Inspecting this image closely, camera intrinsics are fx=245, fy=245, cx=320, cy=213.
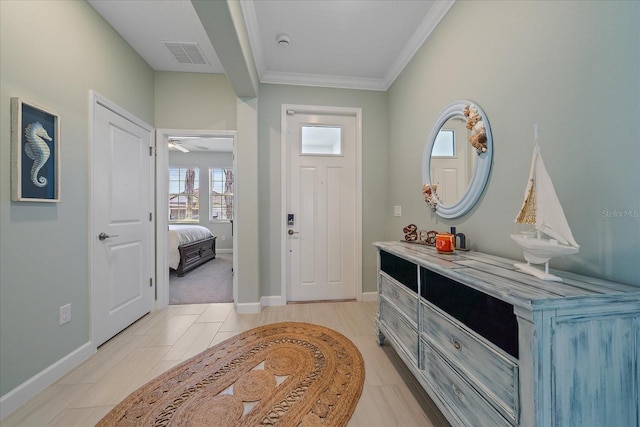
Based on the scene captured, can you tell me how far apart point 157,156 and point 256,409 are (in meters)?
2.82

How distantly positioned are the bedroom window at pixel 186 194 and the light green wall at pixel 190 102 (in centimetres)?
468

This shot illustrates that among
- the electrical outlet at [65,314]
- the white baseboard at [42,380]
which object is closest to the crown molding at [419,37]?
the electrical outlet at [65,314]

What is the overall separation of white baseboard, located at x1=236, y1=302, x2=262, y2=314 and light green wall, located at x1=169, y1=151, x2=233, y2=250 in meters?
4.78

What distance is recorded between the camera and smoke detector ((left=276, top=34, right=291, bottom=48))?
90.9 inches

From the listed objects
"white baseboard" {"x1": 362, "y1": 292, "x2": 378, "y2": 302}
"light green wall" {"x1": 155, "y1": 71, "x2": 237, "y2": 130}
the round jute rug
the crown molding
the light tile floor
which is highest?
the crown molding

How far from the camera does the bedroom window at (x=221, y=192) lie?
24.1ft

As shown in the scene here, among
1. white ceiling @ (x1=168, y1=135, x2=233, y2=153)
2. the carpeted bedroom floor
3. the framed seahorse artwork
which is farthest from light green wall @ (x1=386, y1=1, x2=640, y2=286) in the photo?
white ceiling @ (x1=168, y1=135, x2=233, y2=153)

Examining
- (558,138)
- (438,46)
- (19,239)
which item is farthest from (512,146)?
Result: (19,239)

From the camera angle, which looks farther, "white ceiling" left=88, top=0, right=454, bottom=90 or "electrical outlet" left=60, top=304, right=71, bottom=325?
"white ceiling" left=88, top=0, right=454, bottom=90

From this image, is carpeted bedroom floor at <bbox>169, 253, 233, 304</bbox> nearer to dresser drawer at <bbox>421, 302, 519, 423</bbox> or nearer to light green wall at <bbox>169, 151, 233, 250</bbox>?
light green wall at <bbox>169, 151, 233, 250</bbox>

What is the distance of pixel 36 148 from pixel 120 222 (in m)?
0.96

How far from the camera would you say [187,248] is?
4.60 meters

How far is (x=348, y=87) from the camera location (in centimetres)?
308

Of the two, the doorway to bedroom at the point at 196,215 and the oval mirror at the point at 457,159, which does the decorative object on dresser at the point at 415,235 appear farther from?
the doorway to bedroom at the point at 196,215
